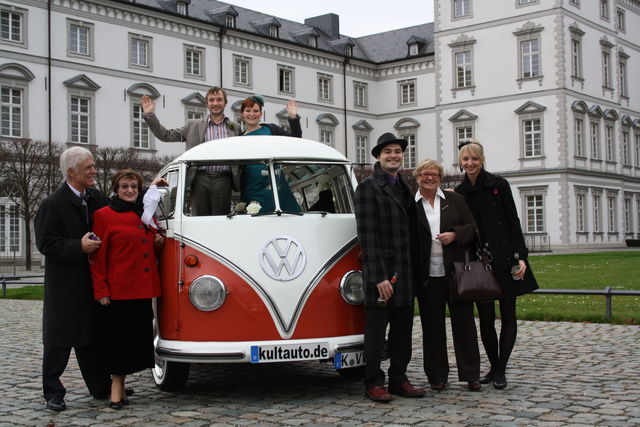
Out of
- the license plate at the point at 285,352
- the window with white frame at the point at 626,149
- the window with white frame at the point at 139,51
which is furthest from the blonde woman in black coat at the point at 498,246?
the window with white frame at the point at 626,149

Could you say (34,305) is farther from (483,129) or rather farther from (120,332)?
(483,129)

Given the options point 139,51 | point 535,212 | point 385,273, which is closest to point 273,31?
point 139,51

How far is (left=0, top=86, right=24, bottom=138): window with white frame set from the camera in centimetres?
3841

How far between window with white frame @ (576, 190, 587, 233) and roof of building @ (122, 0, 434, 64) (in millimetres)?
15062

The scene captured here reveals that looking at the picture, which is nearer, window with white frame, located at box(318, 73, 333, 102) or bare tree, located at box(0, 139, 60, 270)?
bare tree, located at box(0, 139, 60, 270)

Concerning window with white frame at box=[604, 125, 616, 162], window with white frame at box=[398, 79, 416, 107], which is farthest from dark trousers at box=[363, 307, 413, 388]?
window with white frame at box=[398, 79, 416, 107]

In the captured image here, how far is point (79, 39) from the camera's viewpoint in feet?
136

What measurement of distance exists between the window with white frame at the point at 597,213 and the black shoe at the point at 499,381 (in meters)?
45.1

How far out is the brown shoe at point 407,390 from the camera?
23.2 ft

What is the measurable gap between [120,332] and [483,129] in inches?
1820

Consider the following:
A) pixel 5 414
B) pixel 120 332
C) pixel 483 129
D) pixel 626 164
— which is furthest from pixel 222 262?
pixel 626 164

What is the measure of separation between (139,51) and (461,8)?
1995 centimetres

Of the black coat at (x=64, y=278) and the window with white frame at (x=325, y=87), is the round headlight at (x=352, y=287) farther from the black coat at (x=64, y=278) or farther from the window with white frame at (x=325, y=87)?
the window with white frame at (x=325, y=87)

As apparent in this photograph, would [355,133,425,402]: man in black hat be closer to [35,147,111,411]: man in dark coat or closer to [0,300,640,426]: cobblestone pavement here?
[0,300,640,426]: cobblestone pavement
